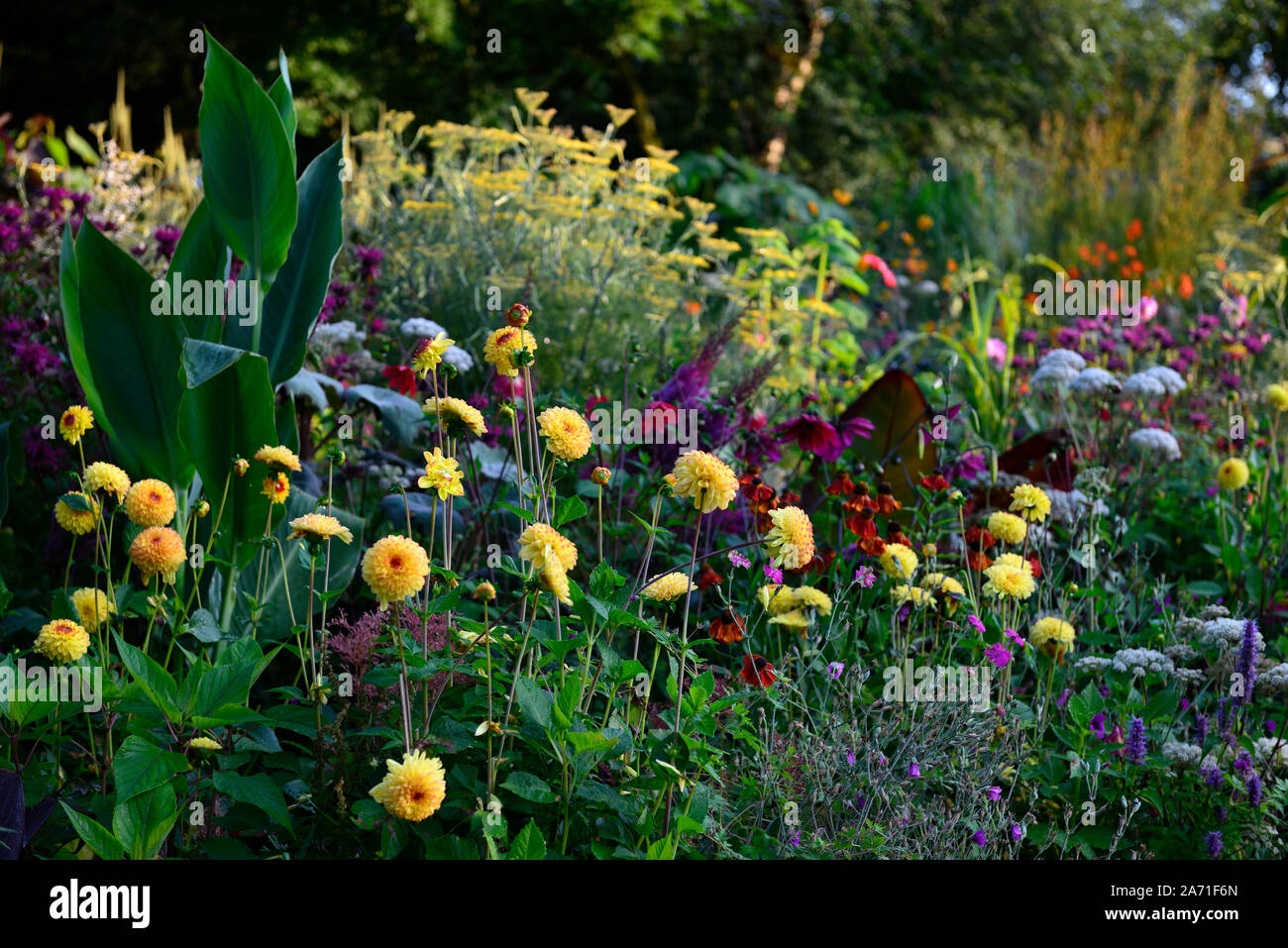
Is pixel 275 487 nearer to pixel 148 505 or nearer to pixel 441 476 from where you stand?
pixel 148 505

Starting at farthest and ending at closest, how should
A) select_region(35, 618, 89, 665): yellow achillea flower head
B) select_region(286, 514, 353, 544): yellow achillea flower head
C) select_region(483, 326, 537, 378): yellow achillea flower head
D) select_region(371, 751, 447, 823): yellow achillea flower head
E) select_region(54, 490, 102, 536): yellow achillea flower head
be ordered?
Answer: select_region(54, 490, 102, 536): yellow achillea flower head → select_region(483, 326, 537, 378): yellow achillea flower head → select_region(35, 618, 89, 665): yellow achillea flower head → select_region(286, 514, 353, 544): yellow achillea flower head → select_region(371, 751, 447, 823): yellow achillea flower head

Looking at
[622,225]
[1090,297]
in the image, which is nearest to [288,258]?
[622,225]

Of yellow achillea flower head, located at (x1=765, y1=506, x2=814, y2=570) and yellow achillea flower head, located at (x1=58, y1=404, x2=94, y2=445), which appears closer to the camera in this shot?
yellow achillea flower head, located at (x1=765, y1=506, x2=814, y2=570)

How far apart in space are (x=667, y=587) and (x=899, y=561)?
61 cm

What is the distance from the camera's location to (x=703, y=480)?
155cm

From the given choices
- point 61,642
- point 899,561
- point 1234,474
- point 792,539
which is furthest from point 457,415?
point 1234,474

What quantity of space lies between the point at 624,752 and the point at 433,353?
0.66m

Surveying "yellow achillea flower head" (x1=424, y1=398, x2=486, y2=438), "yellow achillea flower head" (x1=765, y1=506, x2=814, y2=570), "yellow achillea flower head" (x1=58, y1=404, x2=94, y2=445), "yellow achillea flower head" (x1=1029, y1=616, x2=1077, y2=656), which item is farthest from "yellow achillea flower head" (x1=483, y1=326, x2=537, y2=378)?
"yellow achillea flower head" (x1=1029, y1=616, x2=1077, y2=656)

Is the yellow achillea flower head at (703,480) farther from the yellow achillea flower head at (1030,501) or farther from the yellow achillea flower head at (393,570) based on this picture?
the yellow achillea flower head at (1030,501)

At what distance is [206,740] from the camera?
148 cm

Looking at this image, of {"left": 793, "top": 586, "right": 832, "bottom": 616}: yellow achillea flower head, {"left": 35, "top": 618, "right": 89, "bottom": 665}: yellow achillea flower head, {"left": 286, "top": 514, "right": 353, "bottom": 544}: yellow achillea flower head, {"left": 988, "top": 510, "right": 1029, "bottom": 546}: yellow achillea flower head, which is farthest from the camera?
{"left": 988, "top": 510, "right": 1029, "bottom": 546}: yellow achillea flower head

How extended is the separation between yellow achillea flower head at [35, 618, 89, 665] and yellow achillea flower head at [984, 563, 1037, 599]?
146 cm

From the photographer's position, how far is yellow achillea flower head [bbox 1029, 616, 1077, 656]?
2.00 m

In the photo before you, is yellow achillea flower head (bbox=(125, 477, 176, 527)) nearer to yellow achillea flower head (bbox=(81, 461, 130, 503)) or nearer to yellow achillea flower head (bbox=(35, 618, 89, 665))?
yellow achillea flower head (bbox=(81, 461, 130, 503))
